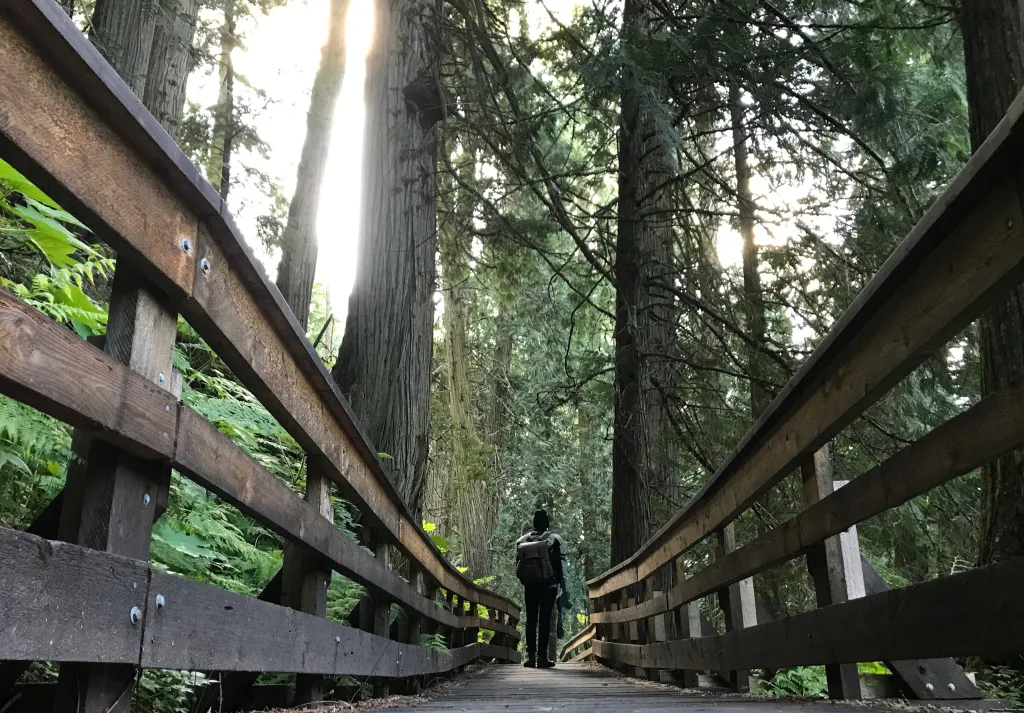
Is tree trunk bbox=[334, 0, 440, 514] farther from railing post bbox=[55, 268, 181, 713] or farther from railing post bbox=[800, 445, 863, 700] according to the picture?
railing post bbox=[55, 268, 181, 713]

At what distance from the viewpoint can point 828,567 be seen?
3.39 metres

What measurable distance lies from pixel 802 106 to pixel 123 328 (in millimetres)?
7366

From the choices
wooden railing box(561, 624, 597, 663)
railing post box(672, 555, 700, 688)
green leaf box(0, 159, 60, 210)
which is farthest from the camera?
wooden railing box(561, 624, 597, 663)

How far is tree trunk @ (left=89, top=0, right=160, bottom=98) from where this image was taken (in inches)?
274

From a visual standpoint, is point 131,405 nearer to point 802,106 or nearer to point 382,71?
point 382,71

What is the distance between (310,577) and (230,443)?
1.14 meters

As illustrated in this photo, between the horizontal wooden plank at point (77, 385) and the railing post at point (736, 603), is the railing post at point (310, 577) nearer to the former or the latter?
the horizontal wooden plank at point (77, 385)

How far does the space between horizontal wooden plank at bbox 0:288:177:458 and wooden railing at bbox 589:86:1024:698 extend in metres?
2.00

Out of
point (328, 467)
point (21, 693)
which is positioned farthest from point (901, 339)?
point (21, 693)

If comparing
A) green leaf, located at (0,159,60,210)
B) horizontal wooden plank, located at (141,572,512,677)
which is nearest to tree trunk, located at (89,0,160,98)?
green leaf, located at (0,159,60,210)

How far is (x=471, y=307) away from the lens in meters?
18.0

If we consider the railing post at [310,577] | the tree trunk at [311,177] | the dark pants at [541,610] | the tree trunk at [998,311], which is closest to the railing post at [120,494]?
the railing post at [310,577]

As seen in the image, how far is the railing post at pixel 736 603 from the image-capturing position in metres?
4.65

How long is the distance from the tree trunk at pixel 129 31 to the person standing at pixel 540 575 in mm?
6863
